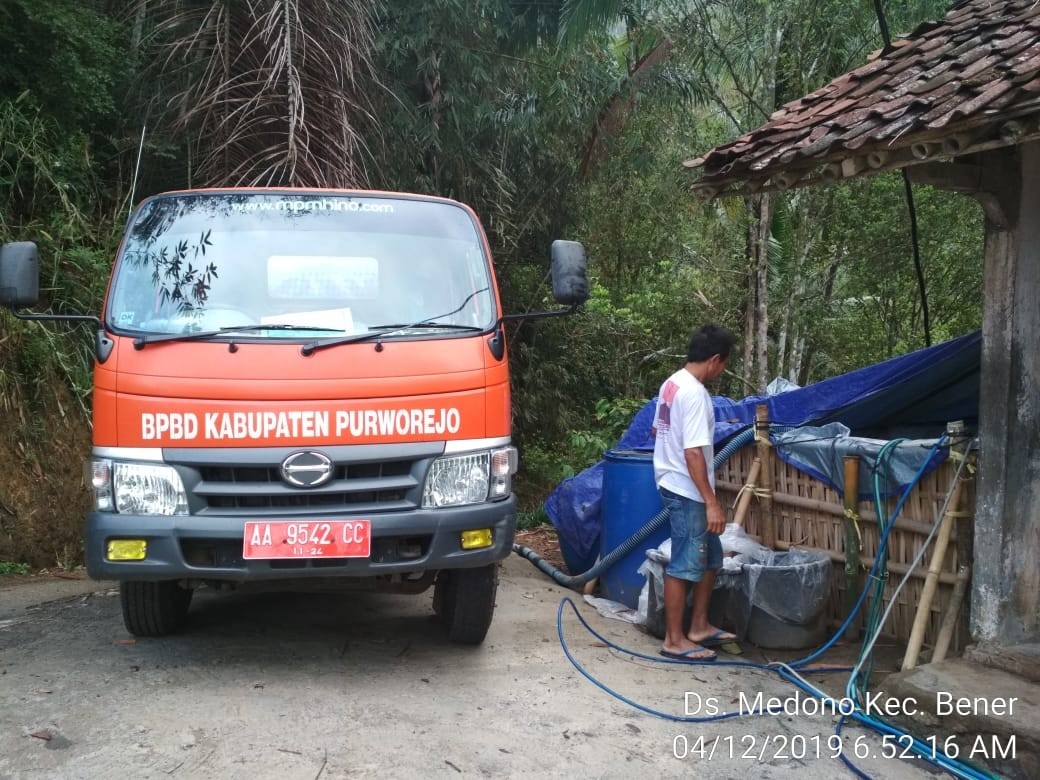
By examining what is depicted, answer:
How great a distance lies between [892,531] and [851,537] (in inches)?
8.4

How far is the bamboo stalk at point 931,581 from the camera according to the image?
426 cm

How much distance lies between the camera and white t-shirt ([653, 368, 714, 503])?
4.62 m

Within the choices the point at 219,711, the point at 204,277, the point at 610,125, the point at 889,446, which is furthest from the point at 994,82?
the point at 610,125

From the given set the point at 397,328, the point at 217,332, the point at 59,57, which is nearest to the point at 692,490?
the point at 397,328

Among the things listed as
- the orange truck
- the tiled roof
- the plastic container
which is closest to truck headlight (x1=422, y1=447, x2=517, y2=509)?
the orange truck

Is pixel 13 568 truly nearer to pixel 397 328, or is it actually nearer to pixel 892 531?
pixel 397 328

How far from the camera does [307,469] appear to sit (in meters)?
3.83

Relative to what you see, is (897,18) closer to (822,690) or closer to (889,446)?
(889,446)

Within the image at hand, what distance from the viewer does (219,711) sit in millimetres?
3762

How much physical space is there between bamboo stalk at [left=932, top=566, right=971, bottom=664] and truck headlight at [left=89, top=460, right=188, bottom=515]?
340 centimetres

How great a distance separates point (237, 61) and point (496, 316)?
5.24 meters

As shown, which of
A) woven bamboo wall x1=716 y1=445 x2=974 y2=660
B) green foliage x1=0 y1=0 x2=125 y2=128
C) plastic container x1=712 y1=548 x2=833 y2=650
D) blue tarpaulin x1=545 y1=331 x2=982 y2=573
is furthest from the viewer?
green foliage x1=0 y1=0 x2=125 y2=128

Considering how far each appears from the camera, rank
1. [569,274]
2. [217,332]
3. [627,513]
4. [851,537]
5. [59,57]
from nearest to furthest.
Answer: [217,332] < [569,274] < [851,537] < [627,513] < [59,57]

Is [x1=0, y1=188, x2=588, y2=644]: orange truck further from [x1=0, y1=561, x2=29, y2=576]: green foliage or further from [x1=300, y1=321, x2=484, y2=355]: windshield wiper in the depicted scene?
[x1=0, y1=561, x2=29, y2=576]: green foliage
